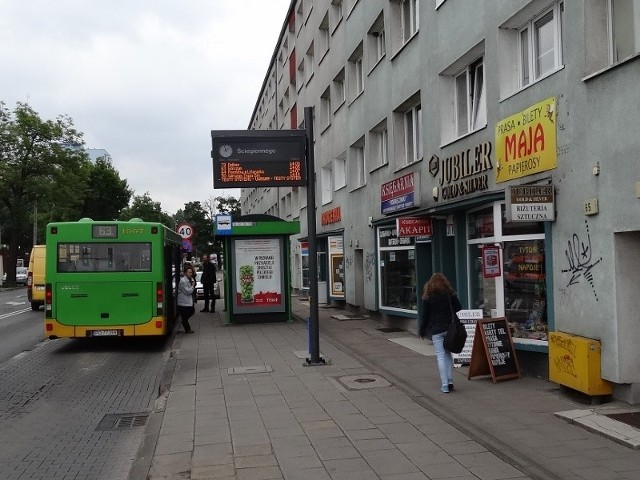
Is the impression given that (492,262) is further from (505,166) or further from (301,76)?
(301,76)

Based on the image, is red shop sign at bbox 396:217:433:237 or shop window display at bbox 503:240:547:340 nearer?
shop window display at bbox 503:240:547:340

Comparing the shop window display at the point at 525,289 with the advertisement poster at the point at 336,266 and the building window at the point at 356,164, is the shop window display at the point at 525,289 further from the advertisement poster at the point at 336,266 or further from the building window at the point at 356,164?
the advertisement poster at the point at 336,266

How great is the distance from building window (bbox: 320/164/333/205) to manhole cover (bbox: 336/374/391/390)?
16.9 m

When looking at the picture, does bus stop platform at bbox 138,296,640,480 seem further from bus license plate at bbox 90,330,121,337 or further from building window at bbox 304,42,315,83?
building window at bbox 304,42,315,83

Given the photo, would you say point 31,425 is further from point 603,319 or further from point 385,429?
point 603,319

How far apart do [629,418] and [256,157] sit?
754 cm

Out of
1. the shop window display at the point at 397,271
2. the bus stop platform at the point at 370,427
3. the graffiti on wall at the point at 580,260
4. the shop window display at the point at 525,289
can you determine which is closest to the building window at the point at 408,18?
the shop window display at the point at 397,271

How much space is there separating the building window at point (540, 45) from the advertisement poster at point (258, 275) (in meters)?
9.62

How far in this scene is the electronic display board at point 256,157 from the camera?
39.6 feet

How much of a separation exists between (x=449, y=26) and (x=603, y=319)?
721cm

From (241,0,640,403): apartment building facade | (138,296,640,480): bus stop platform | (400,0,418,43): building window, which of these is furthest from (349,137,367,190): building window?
(138,296,640,480): bus stop platform

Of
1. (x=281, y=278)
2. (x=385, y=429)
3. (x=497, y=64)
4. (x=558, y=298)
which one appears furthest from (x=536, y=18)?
(x=281, y=278)

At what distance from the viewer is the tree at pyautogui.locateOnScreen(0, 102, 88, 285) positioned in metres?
49.8

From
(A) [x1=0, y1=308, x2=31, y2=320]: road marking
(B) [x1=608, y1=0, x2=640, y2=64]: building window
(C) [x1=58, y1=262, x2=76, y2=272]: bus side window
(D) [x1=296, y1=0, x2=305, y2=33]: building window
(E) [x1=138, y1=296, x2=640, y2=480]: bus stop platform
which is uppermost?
(D) [x1=296, y1=0, x2=305, y2=33]: building window
